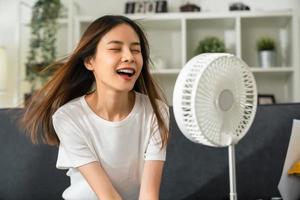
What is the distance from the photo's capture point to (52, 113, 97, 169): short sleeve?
132 cm

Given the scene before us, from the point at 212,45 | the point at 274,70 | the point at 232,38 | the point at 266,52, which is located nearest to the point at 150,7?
the point at 212,45

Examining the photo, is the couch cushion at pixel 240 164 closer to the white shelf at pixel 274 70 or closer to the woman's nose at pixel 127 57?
the woman's nose at pixel 127 57

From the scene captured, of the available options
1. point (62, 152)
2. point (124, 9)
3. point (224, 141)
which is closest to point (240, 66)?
point (224, 141)

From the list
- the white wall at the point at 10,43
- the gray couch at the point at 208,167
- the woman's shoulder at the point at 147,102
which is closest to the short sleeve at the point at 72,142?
the woman's shoulder at the point at 147,102

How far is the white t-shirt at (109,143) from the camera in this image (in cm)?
135

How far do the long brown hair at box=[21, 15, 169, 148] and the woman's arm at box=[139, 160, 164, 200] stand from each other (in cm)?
7

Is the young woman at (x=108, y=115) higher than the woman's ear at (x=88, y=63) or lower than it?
Result: lower

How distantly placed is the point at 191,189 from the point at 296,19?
221cm

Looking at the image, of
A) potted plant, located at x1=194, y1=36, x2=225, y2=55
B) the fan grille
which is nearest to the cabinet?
potted plant, located at x1=194, y1=36, x2=225, y2=55

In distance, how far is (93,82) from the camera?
5.05 feet

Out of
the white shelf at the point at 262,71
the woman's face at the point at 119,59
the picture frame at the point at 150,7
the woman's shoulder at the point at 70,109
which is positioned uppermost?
the picture frame at the point at 150,7

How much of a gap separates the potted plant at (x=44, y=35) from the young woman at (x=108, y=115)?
6.84 feet

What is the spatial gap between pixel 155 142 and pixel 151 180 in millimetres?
132

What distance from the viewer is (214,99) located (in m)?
0.85
